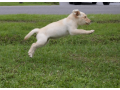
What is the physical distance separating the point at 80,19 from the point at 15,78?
198 centimetres

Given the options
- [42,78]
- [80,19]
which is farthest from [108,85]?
[80,19]

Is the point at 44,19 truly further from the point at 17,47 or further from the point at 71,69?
the point at 71,69

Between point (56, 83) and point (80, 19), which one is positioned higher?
point (80, 19)

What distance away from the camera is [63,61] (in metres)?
5.13

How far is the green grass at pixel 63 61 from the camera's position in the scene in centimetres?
398

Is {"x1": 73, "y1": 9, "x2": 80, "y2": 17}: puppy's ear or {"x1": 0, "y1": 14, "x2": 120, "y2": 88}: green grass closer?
{"x1": 0, "y1": 14, "x2": 120, "y2": 88}: green grass

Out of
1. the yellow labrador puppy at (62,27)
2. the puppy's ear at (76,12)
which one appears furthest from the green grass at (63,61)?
the puppy's ear at (76,12)

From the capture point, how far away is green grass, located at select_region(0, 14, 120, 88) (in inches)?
157

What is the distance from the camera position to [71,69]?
179 inches

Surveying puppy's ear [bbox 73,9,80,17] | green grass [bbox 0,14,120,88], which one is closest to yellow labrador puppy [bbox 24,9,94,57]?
puppy's ear [bbox 73,9,80,17]

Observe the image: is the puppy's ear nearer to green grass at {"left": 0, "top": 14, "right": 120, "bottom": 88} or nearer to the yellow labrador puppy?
the yellow labrador puppy

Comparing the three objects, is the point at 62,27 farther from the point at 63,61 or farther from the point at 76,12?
the point at 63,61

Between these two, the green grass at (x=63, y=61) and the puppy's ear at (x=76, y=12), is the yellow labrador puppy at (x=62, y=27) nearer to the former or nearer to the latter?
the puppy's ear at (x=76, y=12)

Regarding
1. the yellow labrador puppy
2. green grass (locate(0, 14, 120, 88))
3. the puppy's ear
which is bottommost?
green grass (locate(0, 14, 120, 88))
